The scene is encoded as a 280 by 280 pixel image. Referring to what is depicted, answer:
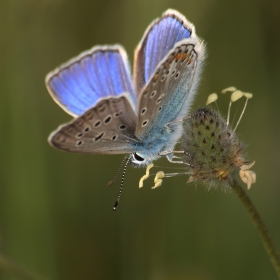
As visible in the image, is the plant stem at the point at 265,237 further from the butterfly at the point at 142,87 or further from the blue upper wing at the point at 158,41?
the blue upper wing at the point at 158,41

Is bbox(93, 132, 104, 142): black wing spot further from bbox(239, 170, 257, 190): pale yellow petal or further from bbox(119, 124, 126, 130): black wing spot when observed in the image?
bbox(239, 170, 257, 190): pale yellow petal

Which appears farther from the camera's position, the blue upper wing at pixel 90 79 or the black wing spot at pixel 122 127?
the blue upper wing at pixel 90 79

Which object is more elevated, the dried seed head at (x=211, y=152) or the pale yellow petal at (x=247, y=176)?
the dried seed head at (x=211, y=152)

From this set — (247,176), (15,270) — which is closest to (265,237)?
(247,176)

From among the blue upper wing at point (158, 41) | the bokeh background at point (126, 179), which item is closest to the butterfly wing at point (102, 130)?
the blue upper wing at point (158, 41)

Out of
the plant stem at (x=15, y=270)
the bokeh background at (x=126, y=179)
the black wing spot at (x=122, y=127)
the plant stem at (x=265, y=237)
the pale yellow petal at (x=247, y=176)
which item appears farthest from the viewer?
the bokeh background at (x=126, y=179)

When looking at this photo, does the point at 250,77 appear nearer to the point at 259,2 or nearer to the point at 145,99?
the point at 259,2
